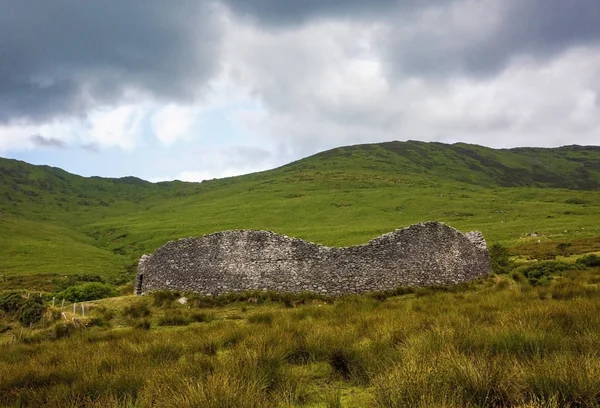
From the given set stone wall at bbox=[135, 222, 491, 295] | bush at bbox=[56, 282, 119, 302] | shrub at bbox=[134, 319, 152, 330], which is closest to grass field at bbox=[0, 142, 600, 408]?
bush at bbox=[56, 282, 119, 302]

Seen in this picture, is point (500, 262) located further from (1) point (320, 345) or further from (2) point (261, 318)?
(1) point (320, 345)

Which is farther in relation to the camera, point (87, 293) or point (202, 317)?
point (87, 293)

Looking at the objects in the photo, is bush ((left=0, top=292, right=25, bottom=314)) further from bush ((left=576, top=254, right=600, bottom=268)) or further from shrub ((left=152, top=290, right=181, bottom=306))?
bush ((left=576, top=254, right=600, bottom=268))

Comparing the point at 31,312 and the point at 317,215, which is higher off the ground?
the point at 317,215

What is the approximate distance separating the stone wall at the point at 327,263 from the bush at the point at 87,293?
6.36 m

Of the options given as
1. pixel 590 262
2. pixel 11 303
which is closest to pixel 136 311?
pixel 11 303

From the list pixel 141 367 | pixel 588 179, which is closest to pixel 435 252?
pixel 141 367

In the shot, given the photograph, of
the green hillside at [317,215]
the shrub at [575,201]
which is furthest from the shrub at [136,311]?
the shrub at [575,201]

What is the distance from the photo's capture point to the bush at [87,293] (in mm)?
27541

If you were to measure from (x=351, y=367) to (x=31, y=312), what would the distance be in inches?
701

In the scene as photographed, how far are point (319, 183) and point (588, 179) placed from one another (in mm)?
141937

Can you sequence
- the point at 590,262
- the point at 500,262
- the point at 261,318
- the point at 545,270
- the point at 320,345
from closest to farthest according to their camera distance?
1. the point at 320,345
2. the point at 261,318
3. the point at 545,270
4. the point at 590,262
5. the point at 500,262

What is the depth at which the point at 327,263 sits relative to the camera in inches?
890

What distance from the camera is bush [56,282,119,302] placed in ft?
90.4
